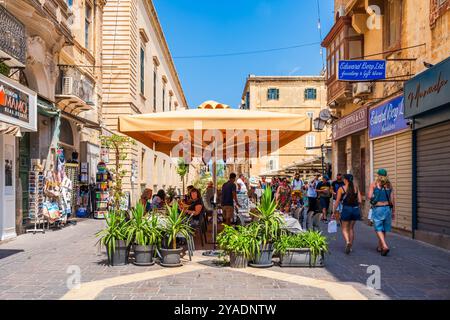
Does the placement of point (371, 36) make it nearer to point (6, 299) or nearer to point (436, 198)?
point (436, 198)

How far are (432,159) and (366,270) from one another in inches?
178

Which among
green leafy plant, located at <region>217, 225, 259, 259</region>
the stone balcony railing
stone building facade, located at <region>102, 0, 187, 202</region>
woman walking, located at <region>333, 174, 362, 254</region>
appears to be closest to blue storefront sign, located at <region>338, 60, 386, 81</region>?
woman walking, located at <region>333, 174, 362, 254</region>

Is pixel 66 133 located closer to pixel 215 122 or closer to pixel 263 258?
pixel 215 122

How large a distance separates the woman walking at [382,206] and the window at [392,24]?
5588 millimetres

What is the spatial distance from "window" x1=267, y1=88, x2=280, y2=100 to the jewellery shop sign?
4326 cm

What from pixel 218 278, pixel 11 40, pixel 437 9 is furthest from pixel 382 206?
pixel 11 40

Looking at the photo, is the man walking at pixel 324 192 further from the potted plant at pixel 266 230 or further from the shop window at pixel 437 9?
the potted plant at pixel 266 230

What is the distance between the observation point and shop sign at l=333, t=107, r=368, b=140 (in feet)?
52.3

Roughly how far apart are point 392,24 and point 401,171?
180 inches

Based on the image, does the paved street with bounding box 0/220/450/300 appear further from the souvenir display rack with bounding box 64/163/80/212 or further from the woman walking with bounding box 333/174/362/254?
the souvenir display rack with bounding box 64/163/80/212

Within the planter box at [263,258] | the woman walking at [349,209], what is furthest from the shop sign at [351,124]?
the planter box at [263,258]
